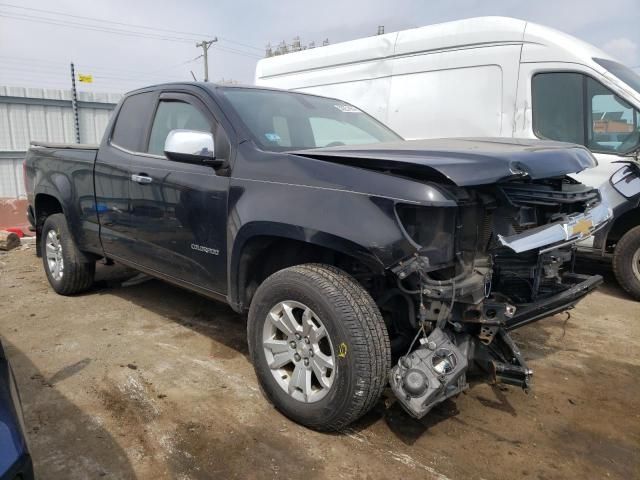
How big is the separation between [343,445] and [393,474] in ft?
1.02

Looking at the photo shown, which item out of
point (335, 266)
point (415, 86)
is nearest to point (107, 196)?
point (335, 266)

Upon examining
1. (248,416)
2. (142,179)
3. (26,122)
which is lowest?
(248,416)

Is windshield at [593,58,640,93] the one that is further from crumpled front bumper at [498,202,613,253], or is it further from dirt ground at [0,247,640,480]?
crumpled front bumper at [498,202,613,253]

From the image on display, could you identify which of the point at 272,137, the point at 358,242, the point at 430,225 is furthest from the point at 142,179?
the point at 430,225

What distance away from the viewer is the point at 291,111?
11.7ft

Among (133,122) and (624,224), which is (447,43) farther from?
(133,122)

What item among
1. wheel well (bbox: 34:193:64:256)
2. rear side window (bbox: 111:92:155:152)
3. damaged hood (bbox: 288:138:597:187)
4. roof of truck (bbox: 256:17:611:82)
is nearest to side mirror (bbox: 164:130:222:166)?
damaged hood (bbox: 288:138:597:187)

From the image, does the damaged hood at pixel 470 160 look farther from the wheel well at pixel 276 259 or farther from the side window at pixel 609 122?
the side window at pixel 609 122

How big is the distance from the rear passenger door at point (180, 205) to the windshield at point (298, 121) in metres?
0.24

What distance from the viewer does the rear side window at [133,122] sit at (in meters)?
3.89

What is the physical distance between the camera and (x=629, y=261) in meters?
4.98

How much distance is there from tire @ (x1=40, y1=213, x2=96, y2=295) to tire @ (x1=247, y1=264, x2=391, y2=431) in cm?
265

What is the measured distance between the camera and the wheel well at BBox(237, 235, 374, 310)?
9.16 feet

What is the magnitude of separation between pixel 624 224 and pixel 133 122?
478cm
